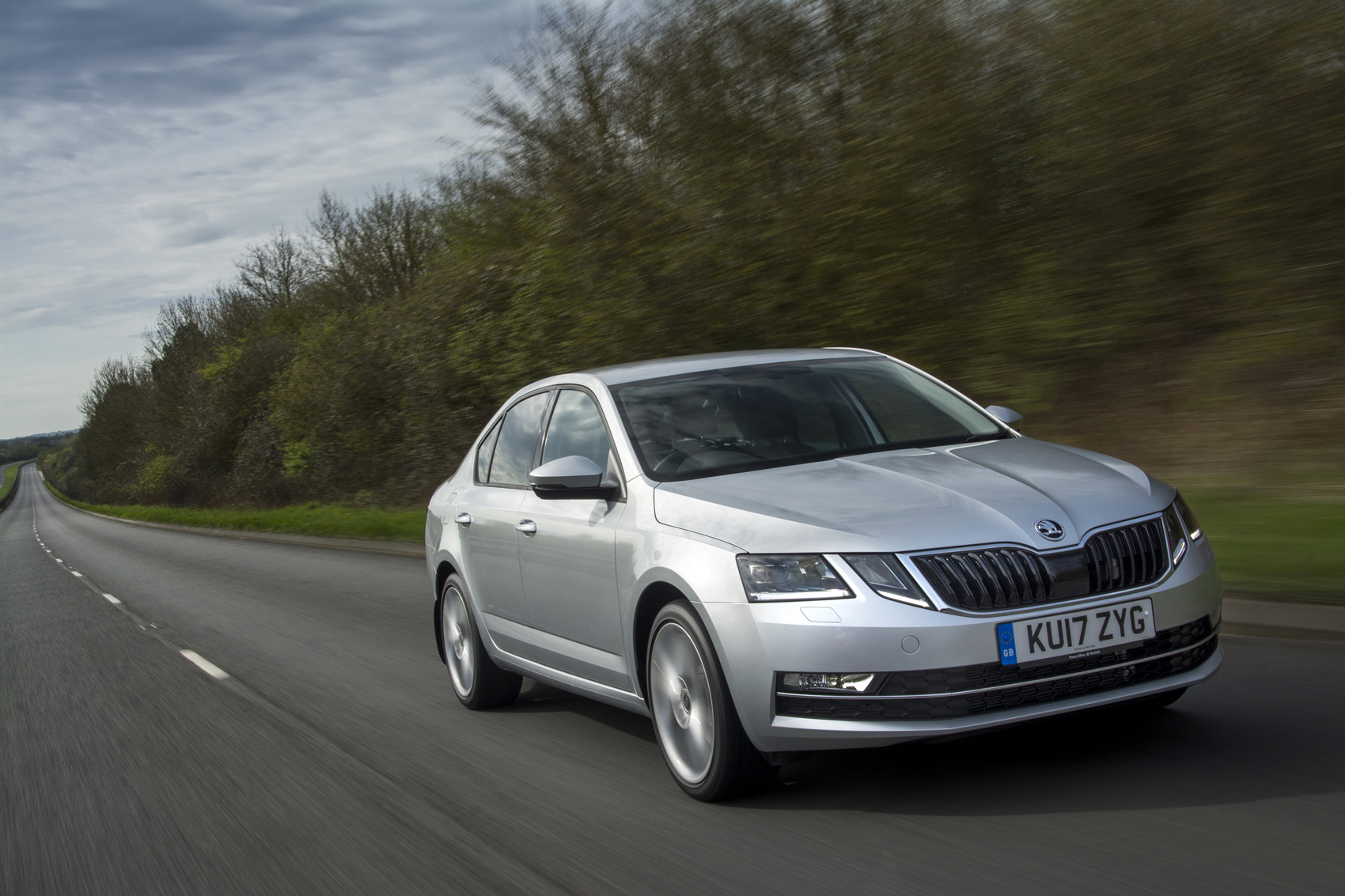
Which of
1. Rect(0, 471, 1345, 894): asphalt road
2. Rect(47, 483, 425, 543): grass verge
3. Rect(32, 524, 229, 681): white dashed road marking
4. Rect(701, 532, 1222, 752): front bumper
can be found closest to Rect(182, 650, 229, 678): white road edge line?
Rect(32, 524, 229, 681): white dashed road marking

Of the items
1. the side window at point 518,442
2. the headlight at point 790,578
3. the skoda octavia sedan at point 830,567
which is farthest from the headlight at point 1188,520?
the side window at point 518,442

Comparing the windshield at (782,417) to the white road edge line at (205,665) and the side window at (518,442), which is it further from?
the white road edge line at (205,665)

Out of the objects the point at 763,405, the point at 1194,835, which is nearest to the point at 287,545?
the point at 763,405

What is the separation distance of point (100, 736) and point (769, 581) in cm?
476

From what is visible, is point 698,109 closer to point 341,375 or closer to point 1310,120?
point 1310,120

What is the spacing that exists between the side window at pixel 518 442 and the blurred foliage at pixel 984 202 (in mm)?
6432

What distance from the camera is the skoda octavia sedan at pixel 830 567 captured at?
12.2 ft

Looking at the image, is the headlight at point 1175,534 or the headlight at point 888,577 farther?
the headlight at point 1175,534

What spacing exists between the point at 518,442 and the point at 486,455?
1.47ft

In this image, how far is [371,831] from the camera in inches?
179

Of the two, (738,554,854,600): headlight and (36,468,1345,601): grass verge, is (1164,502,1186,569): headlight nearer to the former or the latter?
(738,554,854,600): headlight

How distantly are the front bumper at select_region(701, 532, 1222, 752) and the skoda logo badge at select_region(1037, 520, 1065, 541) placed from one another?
204mm

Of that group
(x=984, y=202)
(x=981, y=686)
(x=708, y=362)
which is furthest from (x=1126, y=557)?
(x=984, y=202)

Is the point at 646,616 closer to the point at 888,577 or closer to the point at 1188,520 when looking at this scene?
the point at 888,577
